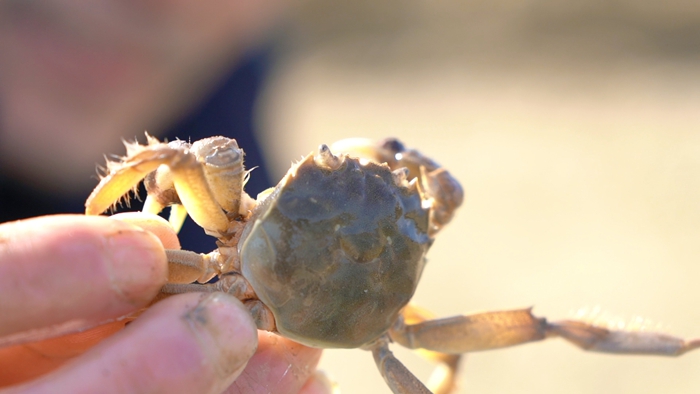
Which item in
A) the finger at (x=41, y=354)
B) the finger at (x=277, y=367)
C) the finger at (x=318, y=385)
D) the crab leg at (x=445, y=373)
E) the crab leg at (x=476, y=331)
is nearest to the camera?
the finger at (x=41, y=354)

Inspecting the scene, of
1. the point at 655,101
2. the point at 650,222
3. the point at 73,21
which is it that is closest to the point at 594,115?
the point at 655,101

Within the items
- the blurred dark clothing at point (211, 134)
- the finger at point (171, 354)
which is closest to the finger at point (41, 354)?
the finger at point (171, 354)

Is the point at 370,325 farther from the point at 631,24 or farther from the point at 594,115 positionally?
the point at 631,24

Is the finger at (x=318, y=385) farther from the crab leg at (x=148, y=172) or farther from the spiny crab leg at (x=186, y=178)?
the crab leg at (x=148, y=172)

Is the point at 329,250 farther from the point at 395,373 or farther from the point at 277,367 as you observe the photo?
the point at 395,373

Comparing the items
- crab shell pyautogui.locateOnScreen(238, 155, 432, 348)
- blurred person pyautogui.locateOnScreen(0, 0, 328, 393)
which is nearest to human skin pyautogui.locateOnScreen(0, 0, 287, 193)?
blurred person pyautogui.locateOnScreen(0, 0, 328, 393)

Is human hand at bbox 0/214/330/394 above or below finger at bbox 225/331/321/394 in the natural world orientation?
above

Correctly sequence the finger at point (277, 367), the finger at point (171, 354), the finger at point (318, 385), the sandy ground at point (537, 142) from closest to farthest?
the finger at point (171, 354), the finger at point (277, 367), the finger at point (318, 385), the sandy ground at point (537, 142)

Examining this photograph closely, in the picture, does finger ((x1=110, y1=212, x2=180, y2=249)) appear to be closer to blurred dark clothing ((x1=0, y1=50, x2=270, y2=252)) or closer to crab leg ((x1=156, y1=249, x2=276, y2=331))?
crab leg ((x1=156, y1=249, x2=276, y2=331))
